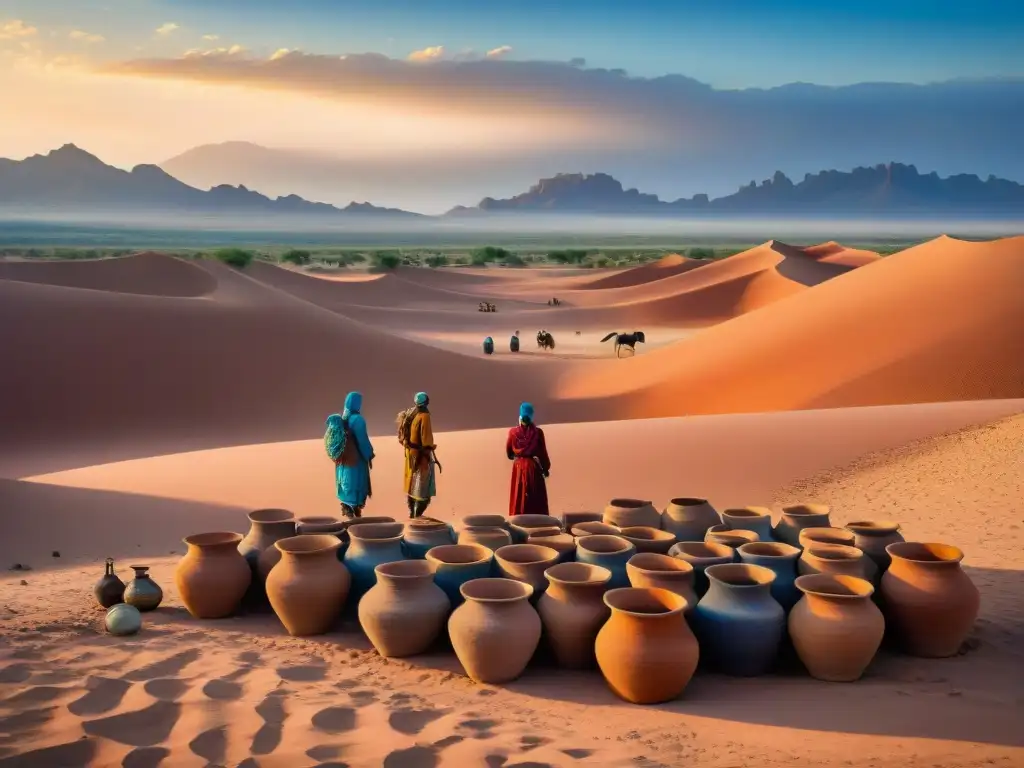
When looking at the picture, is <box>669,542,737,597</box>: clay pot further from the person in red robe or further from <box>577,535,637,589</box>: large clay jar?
the person in red robe

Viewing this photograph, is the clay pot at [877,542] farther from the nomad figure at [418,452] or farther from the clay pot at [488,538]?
the nomad figure at [418,452]

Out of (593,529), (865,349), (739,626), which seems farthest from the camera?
(865,349)

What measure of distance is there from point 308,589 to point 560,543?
213cm

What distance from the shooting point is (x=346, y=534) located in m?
8.93

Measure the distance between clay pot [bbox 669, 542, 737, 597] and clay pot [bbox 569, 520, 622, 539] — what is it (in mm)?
700

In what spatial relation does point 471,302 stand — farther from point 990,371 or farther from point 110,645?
point 110,645

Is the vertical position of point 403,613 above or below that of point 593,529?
below

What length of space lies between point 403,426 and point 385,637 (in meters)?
3.13

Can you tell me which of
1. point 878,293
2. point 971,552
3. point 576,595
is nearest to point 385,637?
point 576,595

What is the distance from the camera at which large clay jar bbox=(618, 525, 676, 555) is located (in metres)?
8.42

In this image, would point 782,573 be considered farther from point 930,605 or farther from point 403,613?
point 403,613

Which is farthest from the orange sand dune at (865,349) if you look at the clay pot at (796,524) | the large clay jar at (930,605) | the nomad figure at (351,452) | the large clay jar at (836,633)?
the large clay jar at (836,633)

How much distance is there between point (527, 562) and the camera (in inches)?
312

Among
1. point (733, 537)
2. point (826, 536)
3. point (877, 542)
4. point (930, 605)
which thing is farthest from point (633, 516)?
point (930, 605)
